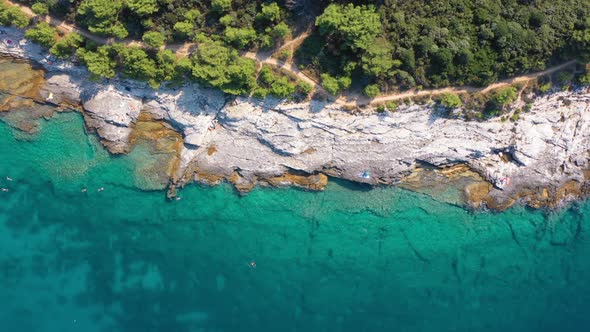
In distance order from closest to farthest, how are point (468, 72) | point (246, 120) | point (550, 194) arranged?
point (468, 72) < point (246, 120) < point (550, 194)

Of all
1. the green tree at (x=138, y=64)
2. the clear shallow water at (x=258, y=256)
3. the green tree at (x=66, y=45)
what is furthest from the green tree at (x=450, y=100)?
the green tree at (x=66, y=45)

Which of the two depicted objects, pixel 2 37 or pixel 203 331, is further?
pixel 203 331

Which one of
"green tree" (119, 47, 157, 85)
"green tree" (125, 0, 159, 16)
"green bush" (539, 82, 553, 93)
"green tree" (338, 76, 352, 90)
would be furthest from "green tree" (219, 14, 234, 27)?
"green bush" (539, 82, 553, 93)

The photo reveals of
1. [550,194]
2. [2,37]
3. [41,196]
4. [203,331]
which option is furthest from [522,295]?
[2,37]

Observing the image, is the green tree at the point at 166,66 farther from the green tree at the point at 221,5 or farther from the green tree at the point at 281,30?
the green tree at the point at 281,30

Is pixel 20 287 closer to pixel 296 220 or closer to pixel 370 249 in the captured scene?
pixel 296 220

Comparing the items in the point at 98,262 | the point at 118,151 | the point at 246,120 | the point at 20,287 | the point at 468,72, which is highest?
the point at 468,72

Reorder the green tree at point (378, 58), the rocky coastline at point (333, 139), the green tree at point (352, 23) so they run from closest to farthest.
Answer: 1. the green tree at point (352, 23)
2. the green tree at point (378, 58)
3. the rocky coastline at point (333, 139)
